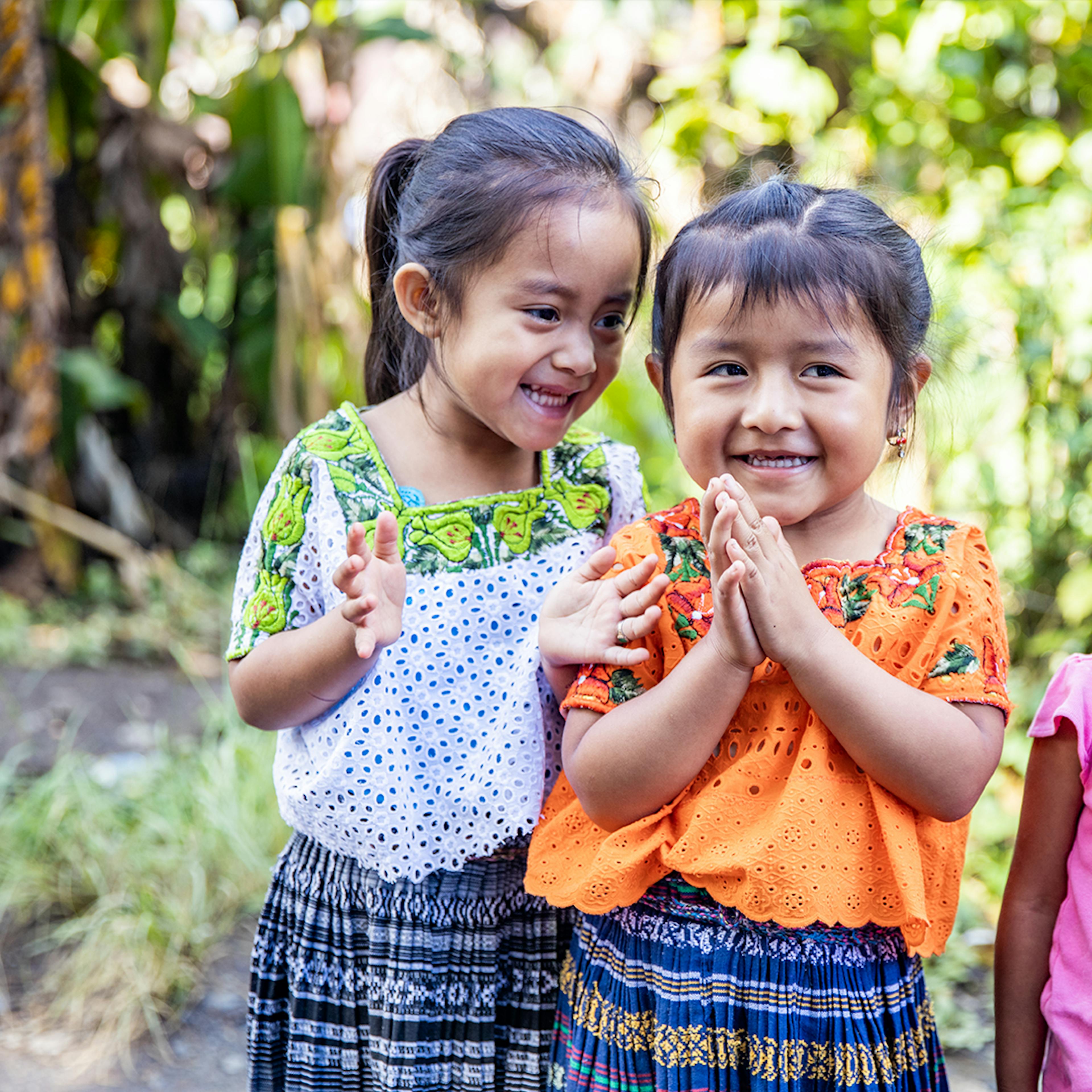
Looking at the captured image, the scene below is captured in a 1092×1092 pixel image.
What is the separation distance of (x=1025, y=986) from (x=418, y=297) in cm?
117

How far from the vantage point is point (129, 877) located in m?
2.94

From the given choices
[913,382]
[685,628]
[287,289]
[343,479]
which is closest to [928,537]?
[913,382]

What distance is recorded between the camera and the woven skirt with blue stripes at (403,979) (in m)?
1.60

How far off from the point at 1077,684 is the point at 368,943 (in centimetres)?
97

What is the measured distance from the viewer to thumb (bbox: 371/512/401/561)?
4.54 ft

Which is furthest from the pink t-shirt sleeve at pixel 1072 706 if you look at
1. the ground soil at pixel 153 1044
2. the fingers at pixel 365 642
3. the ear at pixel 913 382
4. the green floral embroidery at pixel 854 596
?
the ground soil at pixel 153 1044

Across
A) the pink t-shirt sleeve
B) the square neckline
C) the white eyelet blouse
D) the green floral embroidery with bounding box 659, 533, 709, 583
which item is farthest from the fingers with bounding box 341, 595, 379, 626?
the pink t-shirt sleeve

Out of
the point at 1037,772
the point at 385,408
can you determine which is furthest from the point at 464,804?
the point at 1037,772

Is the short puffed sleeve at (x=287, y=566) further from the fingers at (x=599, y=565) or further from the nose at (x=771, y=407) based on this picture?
the nose at (x=771, y=407)

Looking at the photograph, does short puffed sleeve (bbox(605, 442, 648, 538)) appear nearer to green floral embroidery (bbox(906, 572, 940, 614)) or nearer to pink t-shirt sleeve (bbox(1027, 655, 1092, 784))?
green floral embroidery (bbox(906, 572, 940, 614))

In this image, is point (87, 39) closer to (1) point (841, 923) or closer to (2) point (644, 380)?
(2) point (644, 380)

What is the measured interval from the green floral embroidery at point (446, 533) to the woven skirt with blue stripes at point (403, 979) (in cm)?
43

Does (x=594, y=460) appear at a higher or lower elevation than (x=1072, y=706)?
higher

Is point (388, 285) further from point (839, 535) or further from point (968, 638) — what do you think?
point (968, 638)
